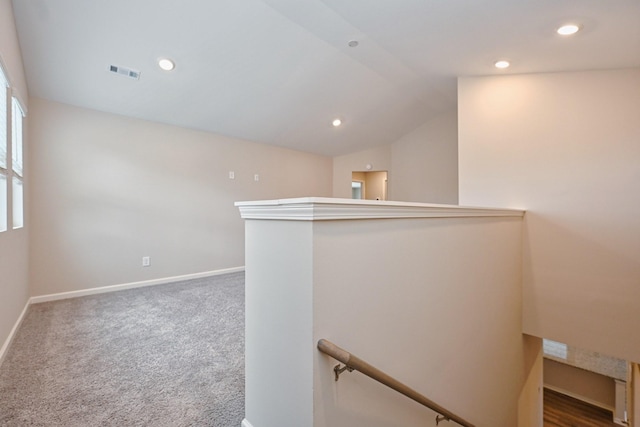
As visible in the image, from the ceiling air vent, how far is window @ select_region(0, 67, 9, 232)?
3.32 feet

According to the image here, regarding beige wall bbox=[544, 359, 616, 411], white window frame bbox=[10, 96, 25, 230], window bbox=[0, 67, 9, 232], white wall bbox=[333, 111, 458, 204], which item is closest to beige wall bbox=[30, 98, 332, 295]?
white window frame bbox=[10, 96, 25, 230]

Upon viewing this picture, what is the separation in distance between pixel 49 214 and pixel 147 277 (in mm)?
1289

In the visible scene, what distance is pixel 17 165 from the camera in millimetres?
2709

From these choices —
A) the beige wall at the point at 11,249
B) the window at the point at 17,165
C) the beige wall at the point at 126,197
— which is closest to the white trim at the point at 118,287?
the beige wall at the point at 126,197

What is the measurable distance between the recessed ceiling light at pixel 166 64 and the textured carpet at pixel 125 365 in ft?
8.29

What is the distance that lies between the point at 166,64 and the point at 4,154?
161 cm

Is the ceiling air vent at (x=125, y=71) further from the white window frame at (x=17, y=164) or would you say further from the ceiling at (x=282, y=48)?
the white window frame at (x=17, y=164)

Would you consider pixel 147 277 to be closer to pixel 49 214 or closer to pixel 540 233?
pixel 49 214

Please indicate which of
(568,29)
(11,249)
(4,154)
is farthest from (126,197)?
(568,29)

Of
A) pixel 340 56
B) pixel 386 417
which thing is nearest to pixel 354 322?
pixel 386 417

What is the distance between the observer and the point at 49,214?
3340 mm

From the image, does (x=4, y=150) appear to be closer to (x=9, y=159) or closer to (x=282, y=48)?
(x=9, y=159)

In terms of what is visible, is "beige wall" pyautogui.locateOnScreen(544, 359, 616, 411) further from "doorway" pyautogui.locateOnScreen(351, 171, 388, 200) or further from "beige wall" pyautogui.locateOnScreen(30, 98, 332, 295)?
"beige wall" pyautogui.locateOnScreen(30, 98, 332, 295)

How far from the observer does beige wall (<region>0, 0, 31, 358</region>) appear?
2.10 m
